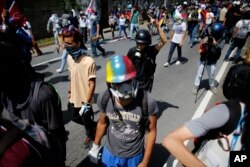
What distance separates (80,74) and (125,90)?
154 cm

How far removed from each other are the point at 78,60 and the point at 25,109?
1.79 metres

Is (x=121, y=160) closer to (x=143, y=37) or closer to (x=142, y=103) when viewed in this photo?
(x=142, y=103)

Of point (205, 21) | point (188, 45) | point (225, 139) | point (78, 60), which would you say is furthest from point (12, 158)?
→ point (205, 21)

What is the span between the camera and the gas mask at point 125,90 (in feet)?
8.53

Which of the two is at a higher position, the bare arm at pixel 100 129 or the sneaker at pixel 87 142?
the bare arm at pixel 100 129

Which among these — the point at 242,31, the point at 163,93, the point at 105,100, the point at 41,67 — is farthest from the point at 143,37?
the point at 242,31

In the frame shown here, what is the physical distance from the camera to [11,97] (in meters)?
2.26

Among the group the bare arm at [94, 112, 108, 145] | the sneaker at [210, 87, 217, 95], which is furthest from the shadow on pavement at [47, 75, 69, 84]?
the bare arm at [94, 112, 108, 145]

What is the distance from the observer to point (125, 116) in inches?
108

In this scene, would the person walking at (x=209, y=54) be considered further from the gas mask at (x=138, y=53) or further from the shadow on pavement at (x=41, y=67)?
the shadow on pavement at (x=41, y=67)

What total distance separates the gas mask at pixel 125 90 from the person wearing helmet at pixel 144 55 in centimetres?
194

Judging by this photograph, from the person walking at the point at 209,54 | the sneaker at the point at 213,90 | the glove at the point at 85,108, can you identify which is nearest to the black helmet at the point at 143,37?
the glove at the point at 85,108

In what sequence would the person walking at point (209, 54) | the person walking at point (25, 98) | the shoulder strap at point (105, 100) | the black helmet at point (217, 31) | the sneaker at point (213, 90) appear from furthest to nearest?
the sneaker at point (213, 90) < the person walking at point (209, 54) < the black helmet at point (217, 31) < the shoulder strap at point (105, 100) < the person walking at point (25, 98)

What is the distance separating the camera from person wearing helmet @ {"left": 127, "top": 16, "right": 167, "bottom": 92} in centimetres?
446
